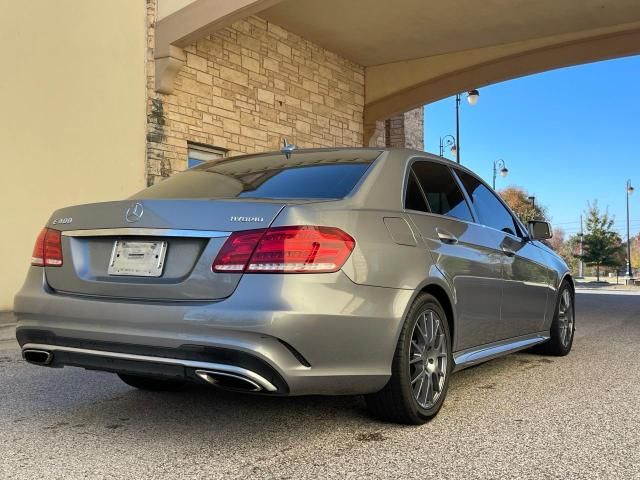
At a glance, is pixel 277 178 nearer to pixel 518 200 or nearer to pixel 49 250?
pixel 49 250

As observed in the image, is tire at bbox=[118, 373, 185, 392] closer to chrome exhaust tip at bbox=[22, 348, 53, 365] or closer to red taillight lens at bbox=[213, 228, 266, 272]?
chrome exhaust tip at bbox=[22, 348, 53, 365]

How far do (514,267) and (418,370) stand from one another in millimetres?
1698

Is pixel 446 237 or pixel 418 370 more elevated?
pixel 446 237

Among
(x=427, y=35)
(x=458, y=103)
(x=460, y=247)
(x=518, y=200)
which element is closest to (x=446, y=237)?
(x=460, y=247)

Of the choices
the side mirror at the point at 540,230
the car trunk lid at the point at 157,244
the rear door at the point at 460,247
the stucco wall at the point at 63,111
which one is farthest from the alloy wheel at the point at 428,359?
the stucco wall at the point at 63,111

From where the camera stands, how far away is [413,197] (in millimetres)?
3783

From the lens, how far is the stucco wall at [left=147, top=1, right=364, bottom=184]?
10586 millimetres

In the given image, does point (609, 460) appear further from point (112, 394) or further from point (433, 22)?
point (433, 22)

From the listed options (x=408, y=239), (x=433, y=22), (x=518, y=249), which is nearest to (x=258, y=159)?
(x=408, y=239)

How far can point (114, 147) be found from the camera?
32.1 ft

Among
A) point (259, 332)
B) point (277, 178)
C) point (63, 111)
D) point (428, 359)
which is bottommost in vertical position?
point (428, 359)

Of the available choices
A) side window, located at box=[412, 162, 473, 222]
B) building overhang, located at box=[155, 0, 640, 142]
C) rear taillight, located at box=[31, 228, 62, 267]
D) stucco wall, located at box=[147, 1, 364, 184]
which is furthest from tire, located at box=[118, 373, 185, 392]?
building overhang, located at box=[155, 0, 640, 142]

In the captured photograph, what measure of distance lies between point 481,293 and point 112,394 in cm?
253

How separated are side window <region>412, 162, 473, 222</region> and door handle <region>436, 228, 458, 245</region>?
16 cm
